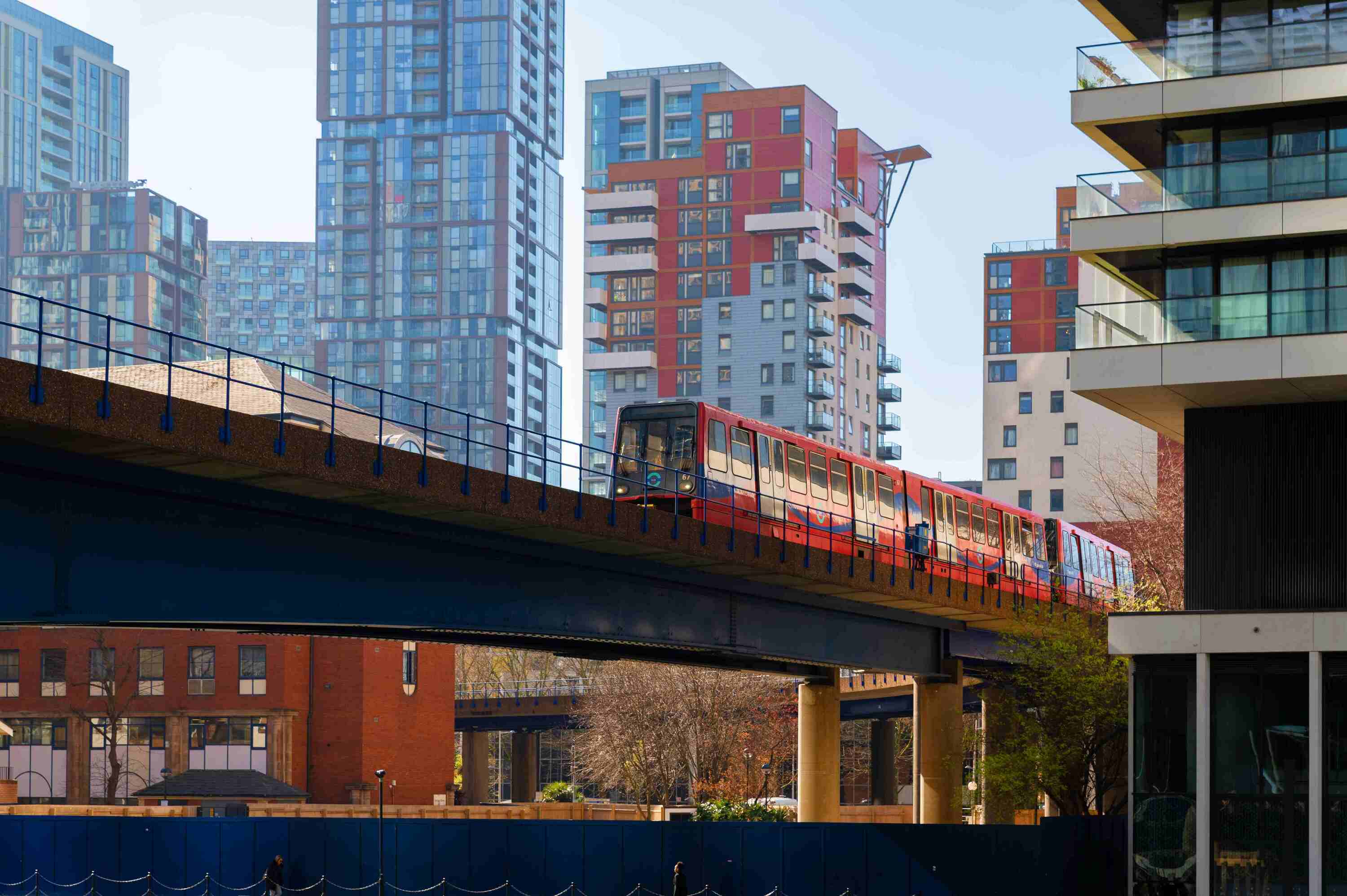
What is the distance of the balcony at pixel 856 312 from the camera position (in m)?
171

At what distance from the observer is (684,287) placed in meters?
167

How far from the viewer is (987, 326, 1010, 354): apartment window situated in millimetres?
143375

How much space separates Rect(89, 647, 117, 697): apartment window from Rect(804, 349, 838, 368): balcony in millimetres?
90717

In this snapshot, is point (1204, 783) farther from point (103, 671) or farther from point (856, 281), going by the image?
point (856, 281)

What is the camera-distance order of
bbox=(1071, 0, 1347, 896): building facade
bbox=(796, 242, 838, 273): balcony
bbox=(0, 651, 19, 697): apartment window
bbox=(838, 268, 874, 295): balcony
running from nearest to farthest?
1. bbox=(1071, 0, 1347, 896): building facade
2. bbox=(0, 651, 19, 697): apartment window
3. bbox=(796, 242, 838, 273): balcony
4. bbox=(838, 268, 874, 295): balcony

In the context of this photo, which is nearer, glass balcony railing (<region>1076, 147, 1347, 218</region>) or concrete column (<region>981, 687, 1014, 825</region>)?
glass balcony railing (<region>1076, 147, 1347, 218</region>)

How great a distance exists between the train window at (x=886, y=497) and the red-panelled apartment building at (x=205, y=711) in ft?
111

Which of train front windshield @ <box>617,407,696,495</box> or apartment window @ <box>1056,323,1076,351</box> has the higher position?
apartment window @ <box>1056,323,1076,351</box>

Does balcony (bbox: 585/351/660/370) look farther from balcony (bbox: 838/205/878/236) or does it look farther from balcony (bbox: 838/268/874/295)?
balcony (bbox: 838/205/878/236)

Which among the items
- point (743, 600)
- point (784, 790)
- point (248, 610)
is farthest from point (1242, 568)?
point (784, 790)

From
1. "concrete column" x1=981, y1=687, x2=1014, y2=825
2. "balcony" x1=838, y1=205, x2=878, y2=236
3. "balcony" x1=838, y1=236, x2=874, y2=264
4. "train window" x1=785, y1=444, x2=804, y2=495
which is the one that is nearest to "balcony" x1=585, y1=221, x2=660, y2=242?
"balcony" x1=838, y1=236, x2=874, y2=264

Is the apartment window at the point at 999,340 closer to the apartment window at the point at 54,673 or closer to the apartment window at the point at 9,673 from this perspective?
the apartment window at the point at 54,673

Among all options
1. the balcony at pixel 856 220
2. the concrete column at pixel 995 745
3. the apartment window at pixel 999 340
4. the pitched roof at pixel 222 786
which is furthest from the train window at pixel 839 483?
the balcony at pixel 856 220

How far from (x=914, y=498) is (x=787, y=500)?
877 cm
